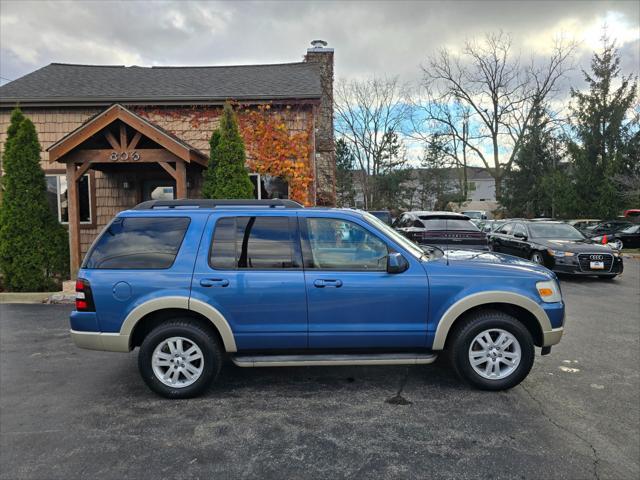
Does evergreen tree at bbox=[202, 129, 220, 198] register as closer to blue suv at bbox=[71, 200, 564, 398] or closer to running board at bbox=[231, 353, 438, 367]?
blue suv at bbox=[71, 200, 564, 398]

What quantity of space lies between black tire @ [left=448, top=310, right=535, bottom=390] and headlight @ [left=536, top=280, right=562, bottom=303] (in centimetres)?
34

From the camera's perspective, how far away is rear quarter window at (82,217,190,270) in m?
3.93

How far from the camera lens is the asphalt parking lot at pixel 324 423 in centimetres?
284

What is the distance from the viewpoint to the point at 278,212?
408cm

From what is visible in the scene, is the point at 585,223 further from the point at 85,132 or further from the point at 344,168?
the point at 344,168

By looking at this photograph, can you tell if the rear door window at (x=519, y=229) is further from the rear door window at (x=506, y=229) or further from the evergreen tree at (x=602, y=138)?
the evergreen tree at (x=602, y=138)

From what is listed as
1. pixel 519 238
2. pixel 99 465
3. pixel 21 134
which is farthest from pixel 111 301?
pixel 519 238

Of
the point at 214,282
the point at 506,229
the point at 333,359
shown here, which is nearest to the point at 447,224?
the point at 506,229

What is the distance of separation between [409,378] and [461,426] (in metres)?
1.01

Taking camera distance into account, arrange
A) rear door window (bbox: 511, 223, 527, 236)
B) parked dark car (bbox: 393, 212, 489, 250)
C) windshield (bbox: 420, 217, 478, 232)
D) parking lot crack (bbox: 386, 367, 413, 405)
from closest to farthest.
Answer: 1. parking lot crack (bbox: 386, 367, 413, 405)
2. parked dark car (bbox: 393, 212, 489, 250)
3. windshield (bbox: 420, 217, 478, 232)
4. rear door window (bbox: 511, 223, 527, 236)

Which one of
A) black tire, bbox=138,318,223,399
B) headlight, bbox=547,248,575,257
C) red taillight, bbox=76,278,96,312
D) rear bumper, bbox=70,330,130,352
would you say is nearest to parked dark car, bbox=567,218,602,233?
headlight, bbox=547,248,575,257

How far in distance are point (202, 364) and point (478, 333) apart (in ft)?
8.39

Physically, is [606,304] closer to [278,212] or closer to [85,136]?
[278,212]

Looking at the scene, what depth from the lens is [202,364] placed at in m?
3.87
